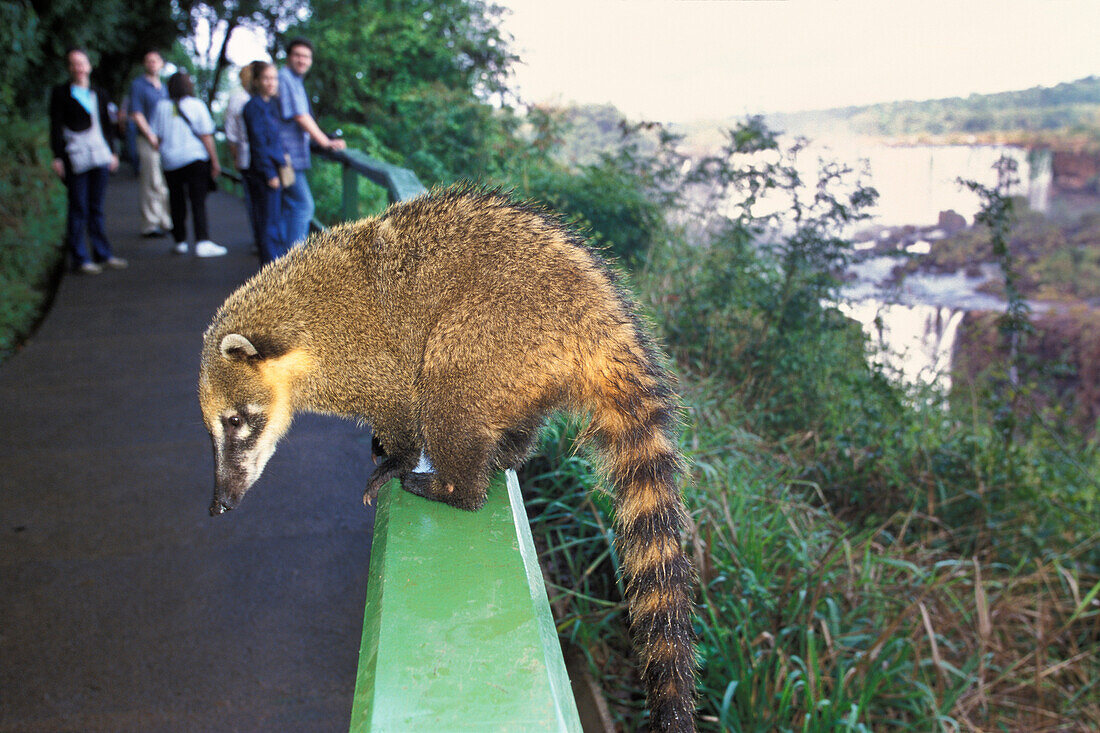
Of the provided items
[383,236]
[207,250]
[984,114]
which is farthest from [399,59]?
[383,236]

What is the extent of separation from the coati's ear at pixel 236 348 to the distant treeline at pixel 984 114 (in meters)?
7.57

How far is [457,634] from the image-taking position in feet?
3.75

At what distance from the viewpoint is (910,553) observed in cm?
464

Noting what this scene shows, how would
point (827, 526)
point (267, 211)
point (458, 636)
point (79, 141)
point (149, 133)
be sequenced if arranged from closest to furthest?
point (458, 636) < point (827, 526) < point (267, 211) < point (79, 141) < point (149, 133)

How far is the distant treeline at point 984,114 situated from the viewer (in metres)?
8.84

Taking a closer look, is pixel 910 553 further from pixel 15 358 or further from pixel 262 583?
pixel 15 358

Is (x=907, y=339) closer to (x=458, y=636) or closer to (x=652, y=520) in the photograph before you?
(x=652, y=520)

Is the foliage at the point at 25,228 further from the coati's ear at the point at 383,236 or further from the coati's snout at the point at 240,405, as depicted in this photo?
the coati's ear at the point at 383,236

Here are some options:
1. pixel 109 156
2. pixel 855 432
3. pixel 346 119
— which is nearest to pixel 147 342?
pixel 109 156

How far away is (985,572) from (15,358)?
6803mm

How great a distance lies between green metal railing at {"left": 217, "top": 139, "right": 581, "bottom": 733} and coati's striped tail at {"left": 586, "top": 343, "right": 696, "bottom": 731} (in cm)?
28

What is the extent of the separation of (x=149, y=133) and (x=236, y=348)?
22.0 feet

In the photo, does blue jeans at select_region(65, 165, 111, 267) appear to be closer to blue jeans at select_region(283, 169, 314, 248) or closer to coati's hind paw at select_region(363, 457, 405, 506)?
blue jeans at select_region(283, 169, 314, 248)

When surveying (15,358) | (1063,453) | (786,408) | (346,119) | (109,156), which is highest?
(346,119)
